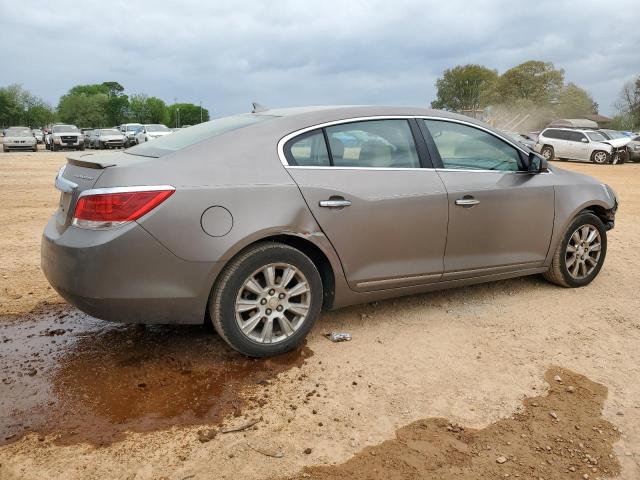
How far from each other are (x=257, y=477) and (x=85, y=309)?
1.54 meters

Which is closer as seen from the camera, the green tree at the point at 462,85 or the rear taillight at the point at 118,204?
A: the rear taillight at the point at 118,204

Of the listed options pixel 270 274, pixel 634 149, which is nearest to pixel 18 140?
pixel 634 149

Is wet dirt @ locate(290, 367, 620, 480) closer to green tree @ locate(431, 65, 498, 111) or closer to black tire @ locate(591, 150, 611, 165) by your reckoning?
black tire @ locate(591, 150, 611, 165)

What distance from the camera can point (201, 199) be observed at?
11.2 ft

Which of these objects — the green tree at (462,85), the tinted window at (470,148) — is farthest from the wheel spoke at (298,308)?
the green tree at (462,85)

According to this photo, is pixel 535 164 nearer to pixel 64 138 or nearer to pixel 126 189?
pixel 126 189

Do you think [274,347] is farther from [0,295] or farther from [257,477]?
[0,295]

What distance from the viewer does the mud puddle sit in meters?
3.00

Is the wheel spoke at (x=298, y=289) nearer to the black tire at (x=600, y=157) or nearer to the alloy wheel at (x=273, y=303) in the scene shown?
the alloy wheel at (x=273, y=303)

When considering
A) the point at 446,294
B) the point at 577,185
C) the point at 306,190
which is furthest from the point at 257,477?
the point at 577,185

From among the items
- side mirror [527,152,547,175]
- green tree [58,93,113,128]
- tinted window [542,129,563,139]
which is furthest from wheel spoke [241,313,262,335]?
green tree [58,93,113,128]

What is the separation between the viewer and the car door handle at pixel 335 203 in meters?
3.78

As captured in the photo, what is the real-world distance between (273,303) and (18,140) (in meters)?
36.4

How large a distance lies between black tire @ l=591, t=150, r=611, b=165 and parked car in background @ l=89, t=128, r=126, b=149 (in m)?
26.2
